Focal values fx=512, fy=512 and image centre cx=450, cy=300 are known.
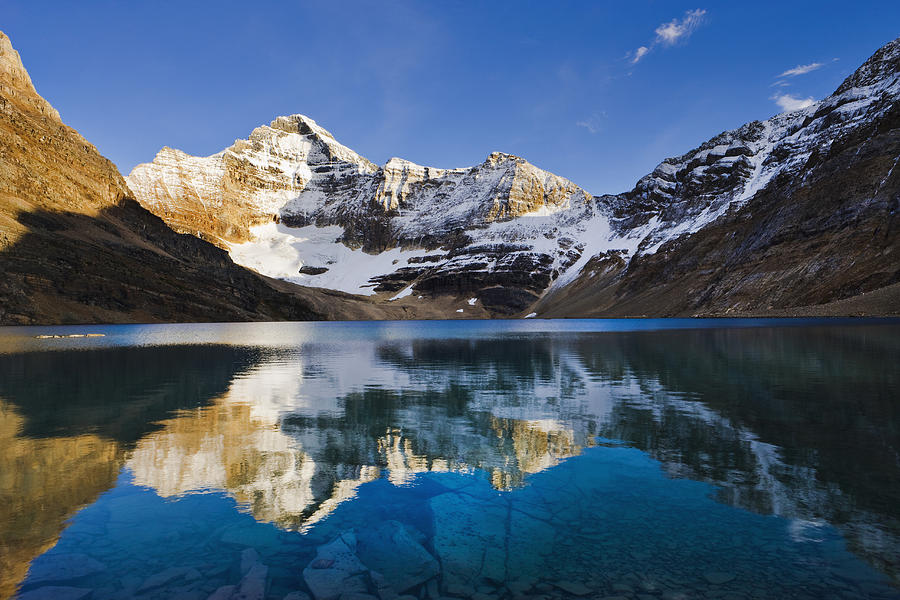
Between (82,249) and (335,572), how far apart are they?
13991 centimetres

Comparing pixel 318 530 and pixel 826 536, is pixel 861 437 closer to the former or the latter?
pixel 826 536

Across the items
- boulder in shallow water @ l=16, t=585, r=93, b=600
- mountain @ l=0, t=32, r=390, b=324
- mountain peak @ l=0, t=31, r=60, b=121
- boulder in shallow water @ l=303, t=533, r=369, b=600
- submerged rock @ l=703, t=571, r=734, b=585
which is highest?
mountain peak @ l=0, t=31, r=60, b=121

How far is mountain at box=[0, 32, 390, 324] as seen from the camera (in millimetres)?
106125

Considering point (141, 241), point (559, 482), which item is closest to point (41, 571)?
point (559, 482)

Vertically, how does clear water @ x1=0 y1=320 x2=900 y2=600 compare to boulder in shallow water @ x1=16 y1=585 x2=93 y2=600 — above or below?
above

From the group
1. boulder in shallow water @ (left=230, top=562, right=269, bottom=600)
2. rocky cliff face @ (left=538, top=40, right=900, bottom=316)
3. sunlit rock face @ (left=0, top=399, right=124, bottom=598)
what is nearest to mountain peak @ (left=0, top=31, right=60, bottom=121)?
sunlit rock face @ (left=0, top=399, right=124, bottom=598)

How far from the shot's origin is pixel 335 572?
7.24 m

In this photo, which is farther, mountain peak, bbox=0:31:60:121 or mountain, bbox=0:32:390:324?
mountain peak, bbox=0:31:60:121

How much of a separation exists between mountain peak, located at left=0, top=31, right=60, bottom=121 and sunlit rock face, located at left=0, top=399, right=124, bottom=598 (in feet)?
594

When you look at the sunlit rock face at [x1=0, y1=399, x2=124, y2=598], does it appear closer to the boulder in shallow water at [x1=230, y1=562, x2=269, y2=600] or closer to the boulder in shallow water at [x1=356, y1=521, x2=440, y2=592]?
the boulder in shallow water at [x1=230, y1=562, x2=269, y2=600]

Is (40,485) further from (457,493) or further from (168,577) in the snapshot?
(457,493)

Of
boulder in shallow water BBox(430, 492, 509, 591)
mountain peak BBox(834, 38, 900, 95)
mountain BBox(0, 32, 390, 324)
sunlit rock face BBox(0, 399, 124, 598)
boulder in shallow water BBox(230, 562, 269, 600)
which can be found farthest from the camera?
mountain peak BBox(834, 38, 900, 95)

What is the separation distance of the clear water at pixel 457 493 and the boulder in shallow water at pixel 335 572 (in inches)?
1.3

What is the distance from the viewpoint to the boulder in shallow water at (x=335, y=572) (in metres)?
6.77
